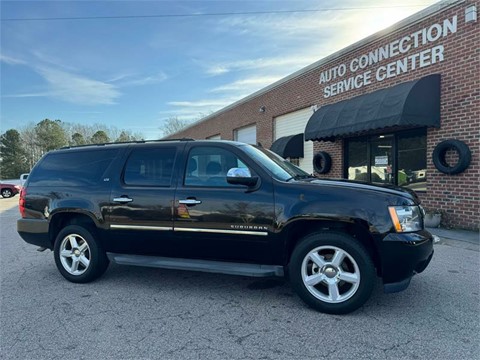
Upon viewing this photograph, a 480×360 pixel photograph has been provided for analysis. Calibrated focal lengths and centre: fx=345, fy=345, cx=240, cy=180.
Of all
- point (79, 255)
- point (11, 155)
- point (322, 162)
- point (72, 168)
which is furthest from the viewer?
point (11, 155)

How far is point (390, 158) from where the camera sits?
9734 mm

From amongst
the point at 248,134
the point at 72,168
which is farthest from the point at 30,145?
the point at 72,168

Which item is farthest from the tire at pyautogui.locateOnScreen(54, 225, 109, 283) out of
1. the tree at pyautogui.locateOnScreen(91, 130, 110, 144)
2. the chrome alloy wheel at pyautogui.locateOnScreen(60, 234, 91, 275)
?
the tree at pyautogui.locateOnScreen(91, 130, 110, 144)

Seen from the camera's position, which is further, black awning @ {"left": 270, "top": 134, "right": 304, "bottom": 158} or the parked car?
the parked car

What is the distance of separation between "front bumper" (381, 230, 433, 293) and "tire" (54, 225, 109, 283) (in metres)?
3.45

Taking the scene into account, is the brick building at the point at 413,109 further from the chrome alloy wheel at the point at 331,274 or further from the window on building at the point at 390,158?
the chrome alloy wheel at the point at 331,274

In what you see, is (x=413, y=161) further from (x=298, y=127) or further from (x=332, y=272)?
(x=332, y=272)

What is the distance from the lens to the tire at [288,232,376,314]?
11.1 ft

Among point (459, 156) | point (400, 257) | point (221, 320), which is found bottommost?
point (221, 320)

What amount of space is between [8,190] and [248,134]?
19567 millimetres

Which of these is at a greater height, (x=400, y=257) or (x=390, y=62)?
(x=390, y=62)

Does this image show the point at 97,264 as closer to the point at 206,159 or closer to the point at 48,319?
the point at 48,319

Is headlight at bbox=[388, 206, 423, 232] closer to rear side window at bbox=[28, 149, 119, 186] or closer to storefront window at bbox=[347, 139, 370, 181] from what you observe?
rear side window at bbox=[28, 149, 119, 186]

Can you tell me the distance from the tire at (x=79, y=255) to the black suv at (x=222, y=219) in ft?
0.04
